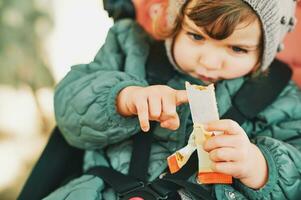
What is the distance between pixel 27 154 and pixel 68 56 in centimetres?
36

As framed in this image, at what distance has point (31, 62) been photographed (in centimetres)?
182

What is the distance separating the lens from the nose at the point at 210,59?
1057 mm

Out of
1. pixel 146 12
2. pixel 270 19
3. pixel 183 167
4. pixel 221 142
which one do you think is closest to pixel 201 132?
pixel 221 142

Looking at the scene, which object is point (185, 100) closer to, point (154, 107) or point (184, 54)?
point (154, 107)

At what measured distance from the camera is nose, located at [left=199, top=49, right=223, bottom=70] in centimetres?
106

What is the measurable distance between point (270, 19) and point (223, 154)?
29cm

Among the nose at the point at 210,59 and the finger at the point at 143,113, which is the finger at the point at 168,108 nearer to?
the finger at the point at 143,113

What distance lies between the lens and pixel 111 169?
1.12m

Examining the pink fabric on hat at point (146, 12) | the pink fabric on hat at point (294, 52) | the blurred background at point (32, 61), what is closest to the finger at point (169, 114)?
the pink fabric on hat at point (146, 12)

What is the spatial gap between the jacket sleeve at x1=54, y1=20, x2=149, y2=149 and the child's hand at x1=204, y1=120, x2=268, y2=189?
0.75 ft

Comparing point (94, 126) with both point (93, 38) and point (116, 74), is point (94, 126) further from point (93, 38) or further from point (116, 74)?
point (93, 38)

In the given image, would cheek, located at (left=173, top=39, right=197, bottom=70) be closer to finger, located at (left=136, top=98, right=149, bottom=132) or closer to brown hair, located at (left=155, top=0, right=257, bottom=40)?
brown hair, located at (left=155, top=0, right=257, bottom=40)

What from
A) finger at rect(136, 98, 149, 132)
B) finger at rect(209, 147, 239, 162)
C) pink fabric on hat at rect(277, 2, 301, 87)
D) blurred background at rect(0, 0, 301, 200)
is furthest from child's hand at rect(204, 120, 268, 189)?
blurred background at rect(0, 0, 301, 200)

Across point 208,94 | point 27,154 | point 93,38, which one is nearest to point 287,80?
point 208,94
